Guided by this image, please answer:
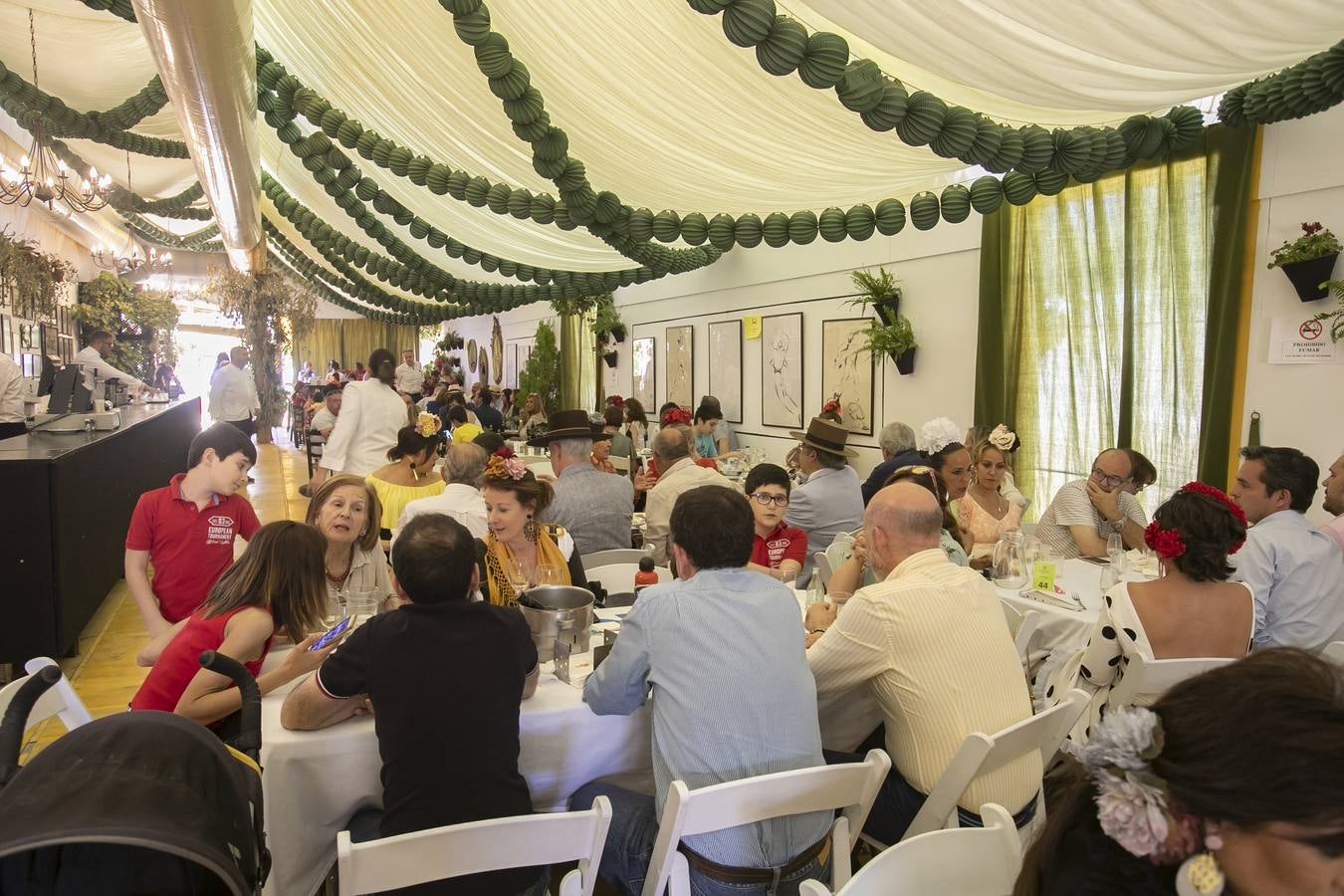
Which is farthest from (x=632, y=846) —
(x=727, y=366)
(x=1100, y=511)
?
(x=727, y=366)

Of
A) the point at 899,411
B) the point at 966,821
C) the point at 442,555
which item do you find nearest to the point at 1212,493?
the point at 966,821

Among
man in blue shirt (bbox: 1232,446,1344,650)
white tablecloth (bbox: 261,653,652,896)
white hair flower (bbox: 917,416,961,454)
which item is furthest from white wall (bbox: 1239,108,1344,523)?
white tablecloth (bbox: 261,653,652,896)

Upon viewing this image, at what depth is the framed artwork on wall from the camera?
779 cm

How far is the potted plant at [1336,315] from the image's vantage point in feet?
14.1

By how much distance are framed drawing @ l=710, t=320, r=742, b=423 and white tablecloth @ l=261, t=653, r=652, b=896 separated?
759cm

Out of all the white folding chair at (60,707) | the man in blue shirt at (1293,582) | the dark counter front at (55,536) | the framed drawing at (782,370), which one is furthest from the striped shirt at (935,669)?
the framed drawing at (782,370)

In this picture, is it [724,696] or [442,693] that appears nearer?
[442,693]

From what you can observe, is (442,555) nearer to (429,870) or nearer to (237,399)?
(429,870)

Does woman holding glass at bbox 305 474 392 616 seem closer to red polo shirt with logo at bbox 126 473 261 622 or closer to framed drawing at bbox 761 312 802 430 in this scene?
red polo shirt with logo at bbox 126 473 261 622

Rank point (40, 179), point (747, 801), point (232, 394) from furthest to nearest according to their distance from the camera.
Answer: point (232, 394)
point (40, 179)
point (747, 801)

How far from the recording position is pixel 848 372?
Answer: 8.00m

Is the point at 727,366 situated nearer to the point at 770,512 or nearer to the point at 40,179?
the point at 770,512

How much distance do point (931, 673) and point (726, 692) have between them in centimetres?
56

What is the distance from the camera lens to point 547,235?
7.28 m
